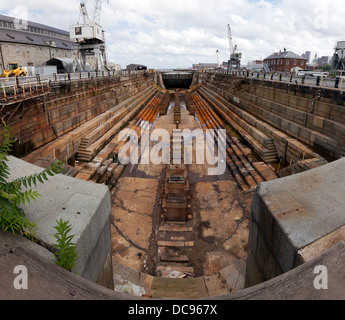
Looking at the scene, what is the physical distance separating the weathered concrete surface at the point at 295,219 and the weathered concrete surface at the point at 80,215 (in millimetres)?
3762

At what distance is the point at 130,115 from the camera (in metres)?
32.4

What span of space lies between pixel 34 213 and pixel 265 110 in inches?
908

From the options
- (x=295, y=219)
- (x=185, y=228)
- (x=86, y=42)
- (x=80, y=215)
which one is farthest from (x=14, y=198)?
(x=86, y=42)

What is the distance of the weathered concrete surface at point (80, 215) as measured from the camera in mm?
4484

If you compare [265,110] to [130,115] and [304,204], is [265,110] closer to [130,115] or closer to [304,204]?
[130,115]

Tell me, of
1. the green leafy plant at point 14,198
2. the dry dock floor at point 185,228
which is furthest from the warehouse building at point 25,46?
the green leafy plant at point 14,198

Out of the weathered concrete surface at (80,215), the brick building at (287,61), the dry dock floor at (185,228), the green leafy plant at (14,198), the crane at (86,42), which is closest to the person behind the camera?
the green leafy plant at (14,198)

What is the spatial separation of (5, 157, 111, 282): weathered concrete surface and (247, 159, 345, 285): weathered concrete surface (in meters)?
3.76

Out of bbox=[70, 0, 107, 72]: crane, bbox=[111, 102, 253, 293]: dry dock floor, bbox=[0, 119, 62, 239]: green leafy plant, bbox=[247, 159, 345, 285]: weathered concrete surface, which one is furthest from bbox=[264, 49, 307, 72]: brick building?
bbox=[0, 119, 62, 239]: green leafy plant

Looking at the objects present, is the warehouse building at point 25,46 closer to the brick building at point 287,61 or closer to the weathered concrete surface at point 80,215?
the weathered concrete surface at point 80,215

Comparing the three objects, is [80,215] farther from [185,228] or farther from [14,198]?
[185,228]

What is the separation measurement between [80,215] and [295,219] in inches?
175
